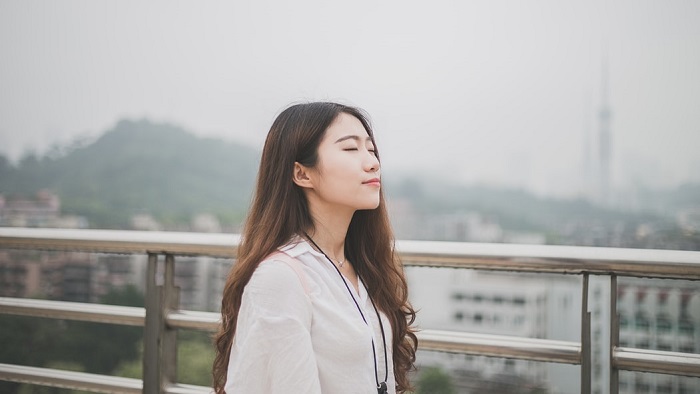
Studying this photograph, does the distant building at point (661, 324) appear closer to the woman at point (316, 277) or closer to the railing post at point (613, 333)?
the railing post at point (613, 333)

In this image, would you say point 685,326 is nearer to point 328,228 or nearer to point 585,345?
point 585,345

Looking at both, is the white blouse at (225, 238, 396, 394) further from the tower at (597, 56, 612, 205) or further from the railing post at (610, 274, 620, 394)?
the tower at (597, 56, 612, 205)

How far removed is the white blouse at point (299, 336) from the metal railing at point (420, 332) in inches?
18.7

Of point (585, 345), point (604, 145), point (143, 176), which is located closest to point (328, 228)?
point (585, 345)

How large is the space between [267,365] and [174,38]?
55.7m

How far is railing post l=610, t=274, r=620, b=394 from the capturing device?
54.9 inches

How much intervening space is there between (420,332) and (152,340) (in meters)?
0.85

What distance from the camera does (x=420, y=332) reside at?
1561 millimetres

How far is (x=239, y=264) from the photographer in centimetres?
116

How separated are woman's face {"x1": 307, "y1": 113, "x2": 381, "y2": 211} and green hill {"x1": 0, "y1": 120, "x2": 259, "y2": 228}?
2483cm

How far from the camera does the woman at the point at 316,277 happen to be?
3.29ft

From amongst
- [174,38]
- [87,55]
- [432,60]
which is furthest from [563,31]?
[87,55]

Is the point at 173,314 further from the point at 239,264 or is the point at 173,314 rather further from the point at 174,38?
the point at 174,38

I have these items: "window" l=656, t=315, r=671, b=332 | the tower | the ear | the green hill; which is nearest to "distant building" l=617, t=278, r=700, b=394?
"window" l=656, t=315, r=671, b=332
